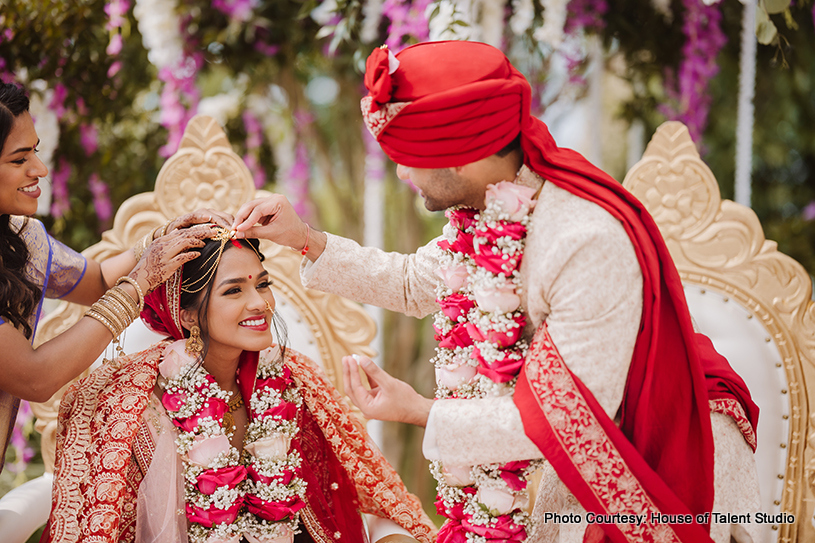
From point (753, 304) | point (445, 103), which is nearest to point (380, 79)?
point (445, 103)

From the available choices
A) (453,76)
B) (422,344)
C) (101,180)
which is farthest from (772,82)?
(101,180)

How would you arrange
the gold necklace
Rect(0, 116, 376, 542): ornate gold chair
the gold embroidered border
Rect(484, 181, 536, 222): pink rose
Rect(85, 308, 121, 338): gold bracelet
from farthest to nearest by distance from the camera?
Rect(0, 116, 376, 542): ornate gold chair < the gold necklace < Rect(85, 308, 121, 338): gold bracelet < Rect(484, 181, 536, 222): pink rose < the gold embroidered border

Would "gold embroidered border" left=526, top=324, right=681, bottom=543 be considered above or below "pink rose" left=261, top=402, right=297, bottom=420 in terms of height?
above

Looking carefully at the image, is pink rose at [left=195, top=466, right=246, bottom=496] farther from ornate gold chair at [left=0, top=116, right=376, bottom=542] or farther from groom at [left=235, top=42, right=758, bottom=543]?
ornate gold chair at [left=0, top=116, right=376, bottom=542]

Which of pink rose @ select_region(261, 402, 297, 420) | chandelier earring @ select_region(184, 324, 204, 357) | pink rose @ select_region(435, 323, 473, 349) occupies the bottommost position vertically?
pink rose @ select_region(261, 402, 297, 420)

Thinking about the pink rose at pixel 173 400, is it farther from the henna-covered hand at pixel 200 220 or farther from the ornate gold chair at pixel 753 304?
the ornate gold chair at pixel 753 304

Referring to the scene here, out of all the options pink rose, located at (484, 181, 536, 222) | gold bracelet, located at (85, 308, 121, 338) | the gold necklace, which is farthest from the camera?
the gold necklace

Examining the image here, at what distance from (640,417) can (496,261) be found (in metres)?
0.48

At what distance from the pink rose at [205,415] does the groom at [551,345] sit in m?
0.55

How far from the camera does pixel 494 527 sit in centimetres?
165

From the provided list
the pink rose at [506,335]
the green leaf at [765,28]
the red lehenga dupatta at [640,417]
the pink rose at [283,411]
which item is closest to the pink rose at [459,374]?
the pink rose at [506,335]

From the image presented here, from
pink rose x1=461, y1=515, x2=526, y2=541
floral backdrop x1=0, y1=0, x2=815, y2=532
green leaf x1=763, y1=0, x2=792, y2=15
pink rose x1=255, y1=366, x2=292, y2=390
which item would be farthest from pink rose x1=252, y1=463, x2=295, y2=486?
→ green leaf x1=763, y1=0, x2=792, y2=15

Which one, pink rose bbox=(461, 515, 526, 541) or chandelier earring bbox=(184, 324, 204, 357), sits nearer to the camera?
pink rose bbox=(461, 515, 526, 541)

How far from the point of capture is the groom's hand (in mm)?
1486
